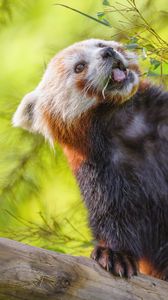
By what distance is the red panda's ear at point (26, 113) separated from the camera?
4168 mm

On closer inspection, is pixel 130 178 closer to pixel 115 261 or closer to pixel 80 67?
pixel 115 261

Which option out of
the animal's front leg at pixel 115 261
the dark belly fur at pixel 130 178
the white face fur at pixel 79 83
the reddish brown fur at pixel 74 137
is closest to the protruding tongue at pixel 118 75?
the white face fur at pixel 79 83

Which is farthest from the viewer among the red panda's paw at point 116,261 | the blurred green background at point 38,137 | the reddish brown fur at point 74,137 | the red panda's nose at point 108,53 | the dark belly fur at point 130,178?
the blurred green background at point 38,137

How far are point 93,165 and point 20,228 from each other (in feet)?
3.31

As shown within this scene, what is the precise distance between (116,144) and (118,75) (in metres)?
0.40

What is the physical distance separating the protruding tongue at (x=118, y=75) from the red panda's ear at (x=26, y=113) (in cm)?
61

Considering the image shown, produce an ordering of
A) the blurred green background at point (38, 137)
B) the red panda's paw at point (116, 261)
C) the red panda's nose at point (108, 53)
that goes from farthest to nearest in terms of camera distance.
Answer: the blurred green background at point (38, 137)
the red panda's nose at point (108, 53)
the red panda's paw at point (116, 261)

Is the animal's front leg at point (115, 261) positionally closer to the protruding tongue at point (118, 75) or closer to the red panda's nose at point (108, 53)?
the protruding tongue at point (118, 75)

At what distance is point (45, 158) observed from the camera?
461 cm

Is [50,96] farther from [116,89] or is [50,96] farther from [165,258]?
[165,258]

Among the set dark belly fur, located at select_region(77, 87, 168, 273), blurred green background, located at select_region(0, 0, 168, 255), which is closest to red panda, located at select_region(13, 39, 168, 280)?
dark belly fur, located at select_region(77, 87, 168, 273)

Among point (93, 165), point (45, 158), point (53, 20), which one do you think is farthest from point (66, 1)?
point (93, 165)

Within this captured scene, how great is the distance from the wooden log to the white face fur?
108 centimetres

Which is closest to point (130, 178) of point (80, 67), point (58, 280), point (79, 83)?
point (79, 83)
